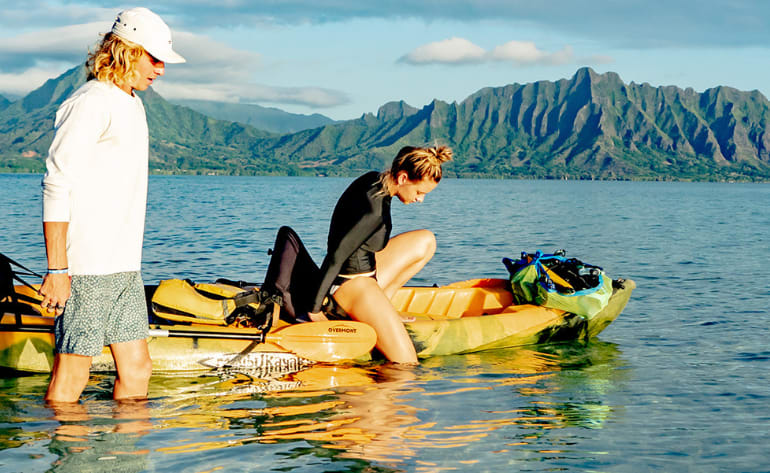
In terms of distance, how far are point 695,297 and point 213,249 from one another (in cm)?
1397

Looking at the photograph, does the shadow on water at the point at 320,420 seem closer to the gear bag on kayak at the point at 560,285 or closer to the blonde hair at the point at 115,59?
the gear bag on kayak at the point at 560,285

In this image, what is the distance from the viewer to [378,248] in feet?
24.1

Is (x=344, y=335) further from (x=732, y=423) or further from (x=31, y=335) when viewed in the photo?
(x=732, y=423)

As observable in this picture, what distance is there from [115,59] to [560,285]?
687 centimetres

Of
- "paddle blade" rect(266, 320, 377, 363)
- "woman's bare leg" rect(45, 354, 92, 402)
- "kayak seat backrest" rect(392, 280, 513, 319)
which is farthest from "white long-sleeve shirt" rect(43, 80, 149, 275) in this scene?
"kayak seat backrest" rect(392, 280, 513, 319)

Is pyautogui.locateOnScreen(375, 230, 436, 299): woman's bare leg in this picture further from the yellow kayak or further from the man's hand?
the man's hand

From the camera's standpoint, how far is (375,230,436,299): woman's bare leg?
26.6ft

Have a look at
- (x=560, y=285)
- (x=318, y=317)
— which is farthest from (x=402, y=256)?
(x=560, y=285)

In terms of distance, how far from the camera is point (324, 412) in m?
6.35

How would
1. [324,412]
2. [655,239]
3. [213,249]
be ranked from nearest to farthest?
[324,412] → [213,249] → [655,239]

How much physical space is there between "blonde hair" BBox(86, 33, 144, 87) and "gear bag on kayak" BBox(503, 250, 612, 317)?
6.44 metres

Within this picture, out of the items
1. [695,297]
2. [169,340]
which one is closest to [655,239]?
[695,297]

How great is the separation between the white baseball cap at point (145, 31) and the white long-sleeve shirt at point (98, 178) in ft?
1.03

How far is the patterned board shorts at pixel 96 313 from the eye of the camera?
4395mm
